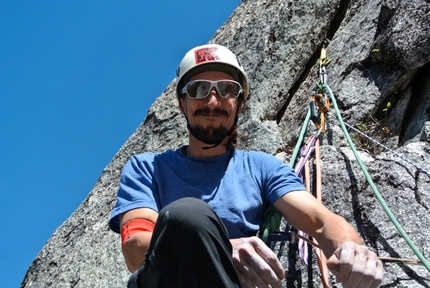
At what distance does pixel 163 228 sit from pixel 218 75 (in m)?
1.77

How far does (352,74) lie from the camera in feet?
20.1

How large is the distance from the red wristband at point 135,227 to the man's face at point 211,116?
0.87 m

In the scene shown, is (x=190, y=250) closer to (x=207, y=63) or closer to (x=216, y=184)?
(x=216, y=184)

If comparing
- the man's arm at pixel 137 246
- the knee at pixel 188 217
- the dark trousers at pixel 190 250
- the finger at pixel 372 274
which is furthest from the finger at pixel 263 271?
the man's arm at pixel 137 246

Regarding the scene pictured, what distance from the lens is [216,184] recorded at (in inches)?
149

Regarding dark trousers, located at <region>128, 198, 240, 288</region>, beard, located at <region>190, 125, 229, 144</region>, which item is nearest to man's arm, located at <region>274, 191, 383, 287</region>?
dark trousers, located at <region>128, 198, 240, 288</region>

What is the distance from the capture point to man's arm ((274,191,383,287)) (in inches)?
112

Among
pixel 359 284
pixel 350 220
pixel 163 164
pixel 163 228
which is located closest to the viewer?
pixel 163 228

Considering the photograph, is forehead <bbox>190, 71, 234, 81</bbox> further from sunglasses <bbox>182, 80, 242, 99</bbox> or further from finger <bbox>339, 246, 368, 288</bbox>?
finger <bbox>339, 246, 368, 288</bbox>

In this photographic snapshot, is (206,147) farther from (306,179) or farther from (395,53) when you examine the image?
(395,53)

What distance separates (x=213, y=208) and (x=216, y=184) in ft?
0.74

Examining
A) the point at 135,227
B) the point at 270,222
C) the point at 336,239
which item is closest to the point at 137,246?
the point at 135,227

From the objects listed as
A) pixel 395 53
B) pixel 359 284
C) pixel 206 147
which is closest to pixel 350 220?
pixel 206 147

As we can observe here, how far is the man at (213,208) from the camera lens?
8.48 feet
